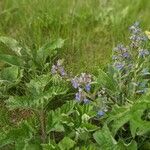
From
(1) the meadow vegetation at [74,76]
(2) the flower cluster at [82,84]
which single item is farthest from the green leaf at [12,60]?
(2) the flower cluster at [82,84]

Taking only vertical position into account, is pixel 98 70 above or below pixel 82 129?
above

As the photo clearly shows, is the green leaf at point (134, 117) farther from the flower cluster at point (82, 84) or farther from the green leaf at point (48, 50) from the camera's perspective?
the green leaf at point (48, 50)

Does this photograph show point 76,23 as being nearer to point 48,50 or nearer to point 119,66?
point 48,50

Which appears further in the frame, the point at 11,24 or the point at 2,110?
the point at 11,24

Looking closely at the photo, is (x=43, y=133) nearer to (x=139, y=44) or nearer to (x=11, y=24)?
(x=139, y=44)

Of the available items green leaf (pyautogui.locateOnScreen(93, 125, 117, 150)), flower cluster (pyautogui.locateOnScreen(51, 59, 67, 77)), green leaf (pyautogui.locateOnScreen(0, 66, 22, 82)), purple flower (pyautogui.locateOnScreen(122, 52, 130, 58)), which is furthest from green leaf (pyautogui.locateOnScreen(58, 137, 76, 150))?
green leaf (pyautogui.locateOnScreen(0, 66, 22, 82))

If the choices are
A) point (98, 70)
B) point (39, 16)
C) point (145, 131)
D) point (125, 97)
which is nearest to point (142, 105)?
point (145, 131)

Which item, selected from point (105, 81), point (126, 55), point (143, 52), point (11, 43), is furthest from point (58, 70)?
point (11, 43)

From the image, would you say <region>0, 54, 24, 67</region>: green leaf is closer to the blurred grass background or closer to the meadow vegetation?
the meadow vegetation
